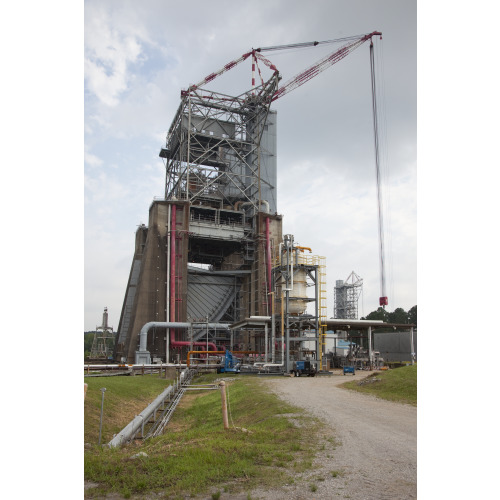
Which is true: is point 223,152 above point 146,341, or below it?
above

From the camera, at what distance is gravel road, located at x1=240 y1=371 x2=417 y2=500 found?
7.55m

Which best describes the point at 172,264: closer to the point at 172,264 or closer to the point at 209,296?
the point at 172,264

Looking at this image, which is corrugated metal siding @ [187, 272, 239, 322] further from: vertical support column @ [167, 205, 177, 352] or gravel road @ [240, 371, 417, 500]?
gravel road @ [240, 371, 417, 500]

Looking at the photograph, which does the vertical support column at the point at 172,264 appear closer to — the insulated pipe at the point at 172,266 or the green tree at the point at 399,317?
the insulated pipe at the point at 172,266

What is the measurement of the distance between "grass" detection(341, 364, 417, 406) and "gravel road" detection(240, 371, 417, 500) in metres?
2.52

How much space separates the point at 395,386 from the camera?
72.7ft

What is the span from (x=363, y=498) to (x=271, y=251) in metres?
52.3

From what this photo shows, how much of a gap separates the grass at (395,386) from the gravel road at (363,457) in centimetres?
252

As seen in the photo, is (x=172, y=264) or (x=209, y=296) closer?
(x=172, y=264)

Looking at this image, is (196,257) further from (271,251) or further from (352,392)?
(352,392)

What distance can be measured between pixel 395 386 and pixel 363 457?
13474mm

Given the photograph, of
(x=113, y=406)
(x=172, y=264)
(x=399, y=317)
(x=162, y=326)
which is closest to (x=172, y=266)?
(x=172, y=264)

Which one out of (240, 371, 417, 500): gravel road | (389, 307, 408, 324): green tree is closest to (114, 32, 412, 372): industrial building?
(240, 371, 417, 500): gravel road
